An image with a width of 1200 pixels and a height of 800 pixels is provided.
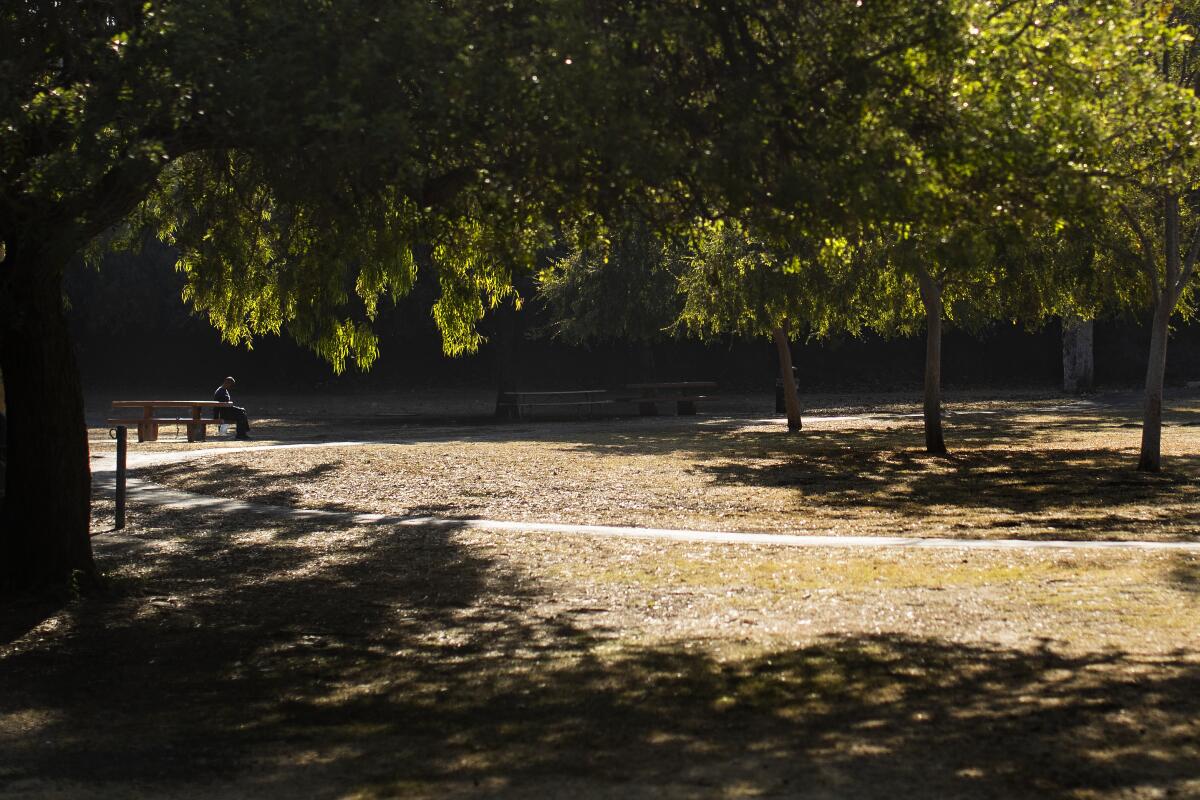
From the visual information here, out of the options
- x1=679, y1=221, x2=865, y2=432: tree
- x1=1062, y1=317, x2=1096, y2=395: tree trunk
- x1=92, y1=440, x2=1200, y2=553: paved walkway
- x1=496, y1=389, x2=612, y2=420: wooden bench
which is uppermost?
x1=679, y1=221, x2=865, y2=432: tree

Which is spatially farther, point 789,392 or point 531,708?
point 789,392

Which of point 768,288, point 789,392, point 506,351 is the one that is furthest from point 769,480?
point 506,351

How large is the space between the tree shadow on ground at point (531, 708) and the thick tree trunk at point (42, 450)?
550 mm

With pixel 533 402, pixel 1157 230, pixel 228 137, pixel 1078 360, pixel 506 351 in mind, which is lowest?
pixel 533 402

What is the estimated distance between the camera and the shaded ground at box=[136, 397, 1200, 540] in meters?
14.2

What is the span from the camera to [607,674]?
799 centimetres

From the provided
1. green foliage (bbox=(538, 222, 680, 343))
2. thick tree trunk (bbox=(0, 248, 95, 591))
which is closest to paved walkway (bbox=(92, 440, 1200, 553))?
thick tree trunk (bbox=(0, 248, 95, 591))

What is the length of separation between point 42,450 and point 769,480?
9694mm

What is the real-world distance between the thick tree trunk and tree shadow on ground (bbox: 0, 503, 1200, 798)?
1.81 feet

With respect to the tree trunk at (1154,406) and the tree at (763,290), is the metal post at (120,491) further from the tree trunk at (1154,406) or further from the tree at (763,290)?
the tree trunk at (1154,406)

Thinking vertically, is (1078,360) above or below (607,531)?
above

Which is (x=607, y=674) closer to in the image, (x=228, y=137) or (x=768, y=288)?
(x=228, y=137)

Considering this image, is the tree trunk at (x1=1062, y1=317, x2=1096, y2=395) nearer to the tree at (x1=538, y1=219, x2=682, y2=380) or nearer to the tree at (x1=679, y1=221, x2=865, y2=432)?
the tree at (x1=538, y1=219, x2=682, y2=380)

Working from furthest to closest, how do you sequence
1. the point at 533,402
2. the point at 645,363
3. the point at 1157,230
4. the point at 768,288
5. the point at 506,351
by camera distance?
the point at 645,363, the point at 506,351, the point at 533,402, the point at 768,288, the point at 1157,230
